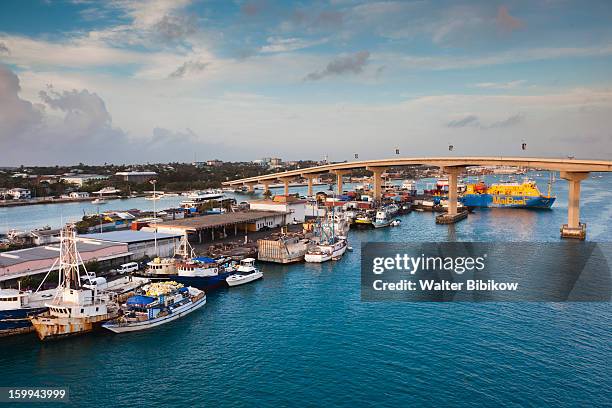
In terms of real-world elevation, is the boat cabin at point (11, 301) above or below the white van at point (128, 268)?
above

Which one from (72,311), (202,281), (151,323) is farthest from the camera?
(202,281)

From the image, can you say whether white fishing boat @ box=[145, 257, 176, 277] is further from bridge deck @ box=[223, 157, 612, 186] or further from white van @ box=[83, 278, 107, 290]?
bridge deck @ box=[223, 157, 612, 186]

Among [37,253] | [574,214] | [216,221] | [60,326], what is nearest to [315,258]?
[216,221]

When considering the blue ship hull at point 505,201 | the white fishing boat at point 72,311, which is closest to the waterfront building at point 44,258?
the white fishing boat at point 72,311

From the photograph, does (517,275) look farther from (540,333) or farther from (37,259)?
(37,259)

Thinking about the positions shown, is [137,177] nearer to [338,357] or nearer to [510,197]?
[510,197]

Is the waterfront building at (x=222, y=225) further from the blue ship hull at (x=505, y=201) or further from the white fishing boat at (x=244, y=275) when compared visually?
the blue ship hull at (x=505, y=201)

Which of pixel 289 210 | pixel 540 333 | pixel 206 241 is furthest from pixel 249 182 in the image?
pixel 540 333

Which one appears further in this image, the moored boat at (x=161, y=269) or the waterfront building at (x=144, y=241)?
the waterfront building at (x=144, y=241)
